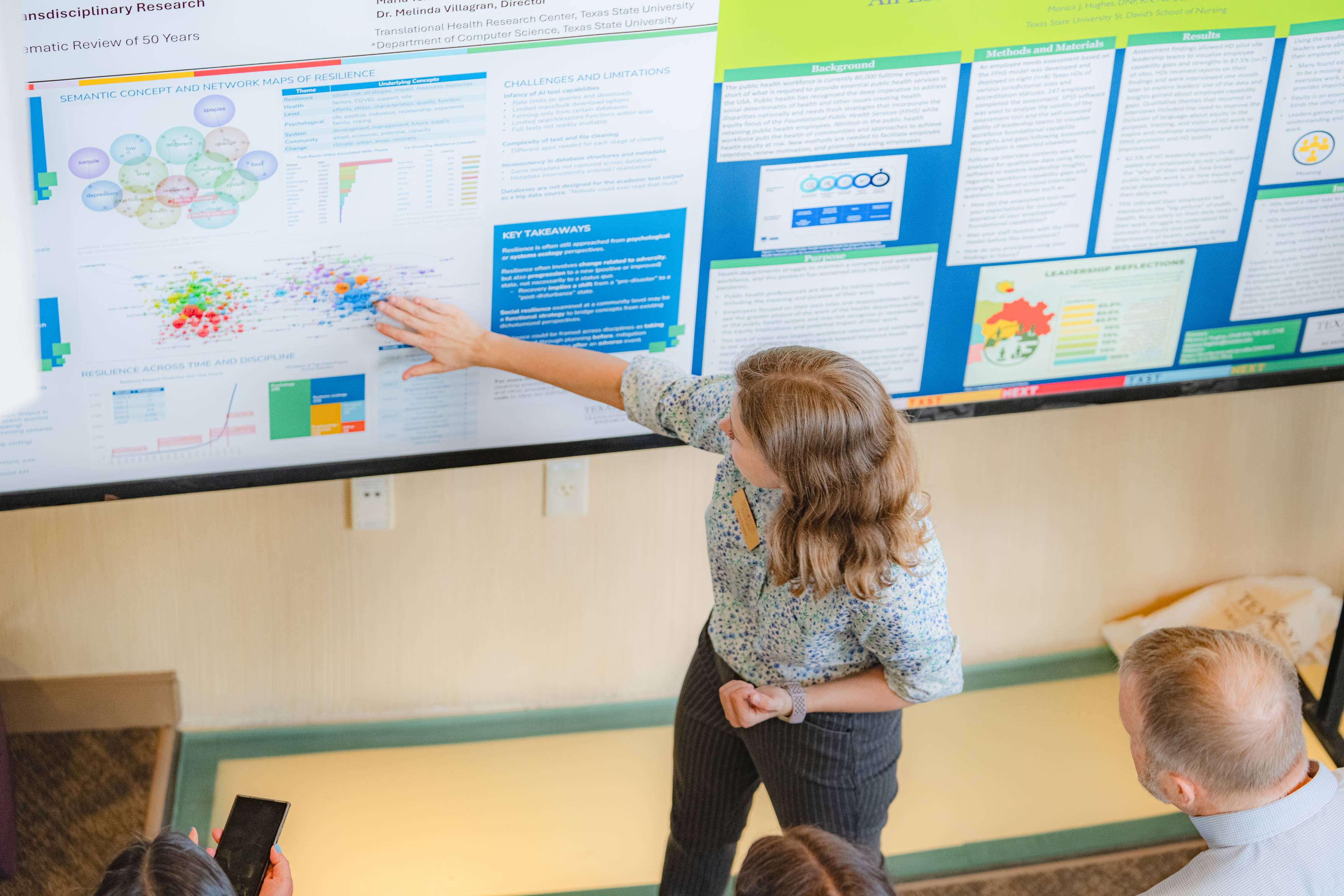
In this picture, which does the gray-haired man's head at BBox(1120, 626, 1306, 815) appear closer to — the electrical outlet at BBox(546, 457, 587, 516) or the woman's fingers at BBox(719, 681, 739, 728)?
the woman's fingers at BBox(719, 681, 739, 728)

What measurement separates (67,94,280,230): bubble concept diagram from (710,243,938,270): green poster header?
0.75 meters

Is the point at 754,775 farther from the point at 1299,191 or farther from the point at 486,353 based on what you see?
the point at 1299,191

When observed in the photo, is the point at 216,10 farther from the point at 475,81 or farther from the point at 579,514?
the point at 579,514

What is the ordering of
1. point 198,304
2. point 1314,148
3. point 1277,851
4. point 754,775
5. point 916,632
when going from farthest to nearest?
point 1314,148
point 754,775
point 198,304
point 916,632
point 1277,851

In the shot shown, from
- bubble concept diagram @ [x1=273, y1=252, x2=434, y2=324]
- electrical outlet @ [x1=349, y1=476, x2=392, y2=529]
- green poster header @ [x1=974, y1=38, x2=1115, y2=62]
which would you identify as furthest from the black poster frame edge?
green poster header @ [x1=974, y1=38, x2=1115, y2=62]

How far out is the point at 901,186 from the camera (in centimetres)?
199

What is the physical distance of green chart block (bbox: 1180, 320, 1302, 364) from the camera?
2.28 metres

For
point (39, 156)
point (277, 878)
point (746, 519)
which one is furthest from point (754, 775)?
point (39, 156)

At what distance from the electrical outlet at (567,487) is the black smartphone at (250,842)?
1036 mm

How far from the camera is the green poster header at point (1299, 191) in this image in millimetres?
2174

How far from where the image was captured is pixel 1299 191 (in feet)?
7.19

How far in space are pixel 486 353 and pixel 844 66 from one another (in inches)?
28.6

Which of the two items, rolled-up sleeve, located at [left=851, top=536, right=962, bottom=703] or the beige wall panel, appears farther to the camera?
the beige wall panel

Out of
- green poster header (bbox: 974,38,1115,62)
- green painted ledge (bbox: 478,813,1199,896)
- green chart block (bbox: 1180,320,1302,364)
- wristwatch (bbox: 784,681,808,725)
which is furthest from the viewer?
green painted ledge (bbox: 478,813,1199,896)
